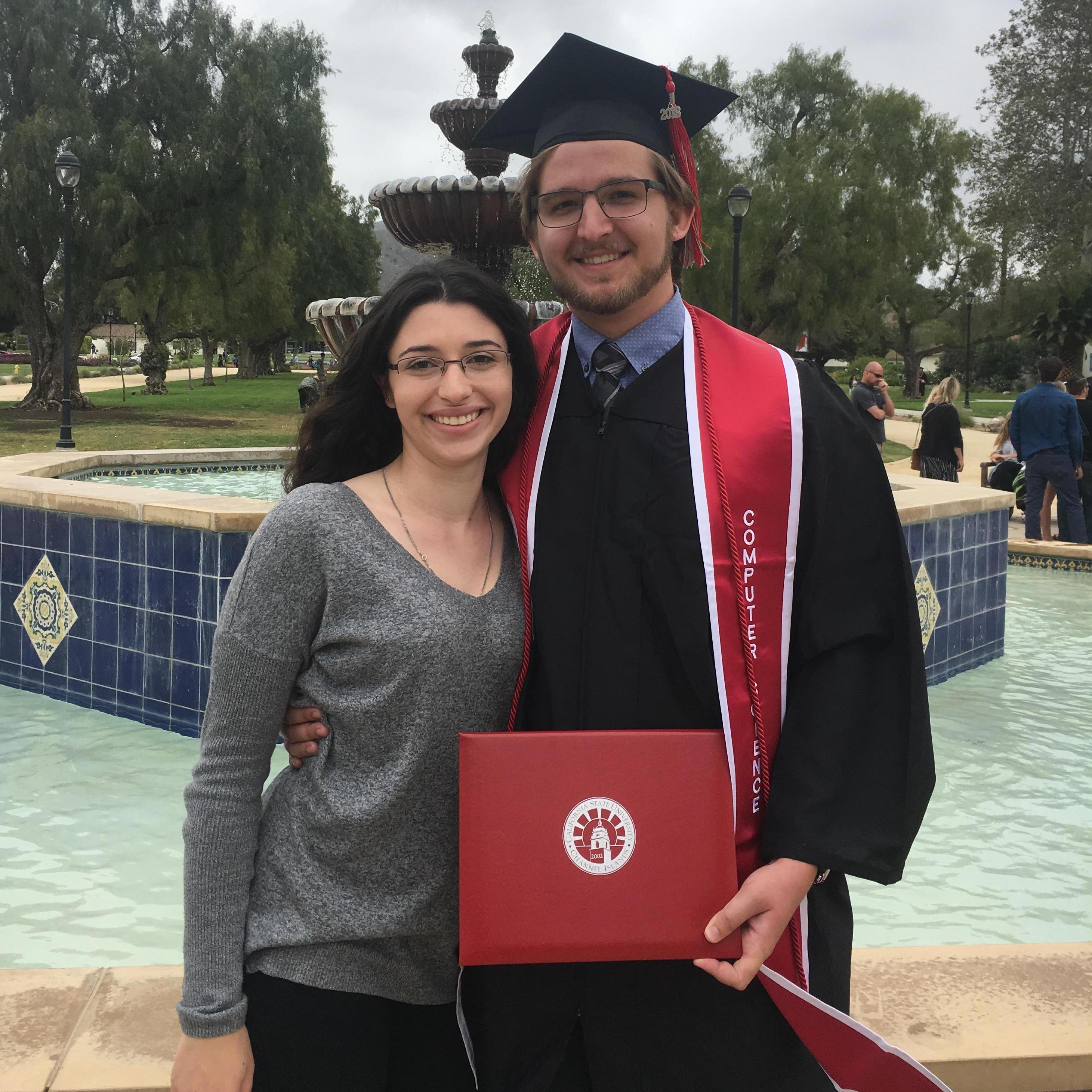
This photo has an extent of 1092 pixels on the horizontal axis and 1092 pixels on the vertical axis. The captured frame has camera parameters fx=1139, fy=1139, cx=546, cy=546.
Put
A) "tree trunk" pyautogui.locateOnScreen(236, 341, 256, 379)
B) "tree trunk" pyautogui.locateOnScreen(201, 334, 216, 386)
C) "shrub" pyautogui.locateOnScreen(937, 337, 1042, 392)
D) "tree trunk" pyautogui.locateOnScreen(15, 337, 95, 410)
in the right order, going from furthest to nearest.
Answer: "tree trunk" pyautogui.locateOnScreen(236, 341, 256, 379)
"shrub" pyautogui.locateOnScreen(937, 337, 1042, 392)
"tree trunk" pyautogui.locateOnScreen(201, 334, 216, 386)
"tree trunk" pyautogui.locateOnScreen(15, 337, 95, 410)

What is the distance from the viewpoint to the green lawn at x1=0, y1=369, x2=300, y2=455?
62.9ft

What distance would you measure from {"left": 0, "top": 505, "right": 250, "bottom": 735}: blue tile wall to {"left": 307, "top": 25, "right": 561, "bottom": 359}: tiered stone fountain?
2173mm

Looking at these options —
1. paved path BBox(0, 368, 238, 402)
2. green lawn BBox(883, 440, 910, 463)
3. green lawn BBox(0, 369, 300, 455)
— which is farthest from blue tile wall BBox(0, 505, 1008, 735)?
paved path BBox(0, 368, 238, 402)

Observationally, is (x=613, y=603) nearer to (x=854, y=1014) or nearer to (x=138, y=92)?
(x=854, y=1014)

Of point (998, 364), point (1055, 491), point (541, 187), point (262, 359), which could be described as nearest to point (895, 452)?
point (1055, 491)

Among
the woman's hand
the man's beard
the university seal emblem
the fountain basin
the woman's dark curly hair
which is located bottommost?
the woman's hand

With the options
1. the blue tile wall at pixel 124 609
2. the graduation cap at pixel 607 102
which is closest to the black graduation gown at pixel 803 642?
the graduation cap at pixel 607 102

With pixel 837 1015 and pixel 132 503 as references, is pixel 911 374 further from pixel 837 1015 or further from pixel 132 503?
pixel 837 1015

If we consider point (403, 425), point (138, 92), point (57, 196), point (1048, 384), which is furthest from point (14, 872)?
point (138, 92)

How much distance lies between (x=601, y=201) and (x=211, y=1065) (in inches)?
56.9

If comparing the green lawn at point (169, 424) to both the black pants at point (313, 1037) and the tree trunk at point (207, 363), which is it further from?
the black pants at point (313, 1037)

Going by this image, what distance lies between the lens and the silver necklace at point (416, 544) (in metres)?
1.72

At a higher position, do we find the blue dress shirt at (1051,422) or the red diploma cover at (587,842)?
the blue dress shirt at (1051,422)

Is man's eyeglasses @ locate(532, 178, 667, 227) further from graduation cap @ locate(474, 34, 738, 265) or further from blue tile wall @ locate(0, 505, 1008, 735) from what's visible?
blue tile wall @ locate(0, 505, 1008, 735)
